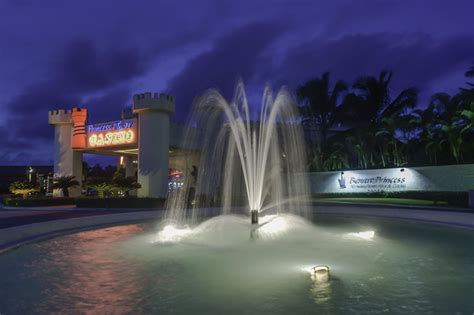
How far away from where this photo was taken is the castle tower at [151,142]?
29000mm

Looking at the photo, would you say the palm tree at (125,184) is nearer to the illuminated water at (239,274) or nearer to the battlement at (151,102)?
the battlement at (151,102)

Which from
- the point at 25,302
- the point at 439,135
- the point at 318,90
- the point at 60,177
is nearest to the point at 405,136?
the point at 439,135

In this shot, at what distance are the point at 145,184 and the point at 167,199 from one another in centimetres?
204

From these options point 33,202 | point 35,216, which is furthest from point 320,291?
point 33,202

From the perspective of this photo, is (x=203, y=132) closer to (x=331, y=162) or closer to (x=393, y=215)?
(x=331, y=162)

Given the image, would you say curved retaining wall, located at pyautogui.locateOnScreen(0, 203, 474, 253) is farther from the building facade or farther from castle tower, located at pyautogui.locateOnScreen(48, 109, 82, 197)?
castle tower, located at pyautogui.locateOnScreen(48, 109, 82, 197)

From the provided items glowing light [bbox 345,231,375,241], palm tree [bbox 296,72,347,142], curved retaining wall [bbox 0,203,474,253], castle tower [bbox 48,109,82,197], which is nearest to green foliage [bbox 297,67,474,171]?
palm tree [bbox 296,72,347,142]

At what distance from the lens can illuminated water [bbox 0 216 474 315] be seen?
6.45 metres

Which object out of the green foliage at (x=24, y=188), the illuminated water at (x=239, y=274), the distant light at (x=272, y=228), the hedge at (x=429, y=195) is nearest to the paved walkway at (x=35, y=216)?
the illuminated water at (x=239, y=274)

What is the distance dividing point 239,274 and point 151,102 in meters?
22.2

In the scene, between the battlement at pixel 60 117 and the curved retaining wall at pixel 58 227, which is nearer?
the curved retaining wall at pixel 58 227

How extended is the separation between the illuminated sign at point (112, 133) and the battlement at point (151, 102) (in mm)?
1442

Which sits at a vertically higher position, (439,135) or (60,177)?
(439,135)

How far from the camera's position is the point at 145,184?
29078 mm
